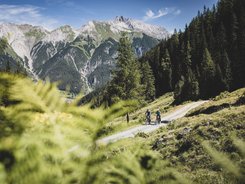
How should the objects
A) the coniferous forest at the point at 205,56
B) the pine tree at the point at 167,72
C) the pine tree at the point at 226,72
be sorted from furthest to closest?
the pine tree at the point at 167,72
the coniferous forest at the point at 205,56
the pine tree at the point at 226,72

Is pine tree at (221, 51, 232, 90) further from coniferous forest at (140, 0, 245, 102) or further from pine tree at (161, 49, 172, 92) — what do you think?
pine tree at (161, 49, 172, 92)

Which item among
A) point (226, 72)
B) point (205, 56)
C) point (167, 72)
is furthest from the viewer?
point (167, 72)

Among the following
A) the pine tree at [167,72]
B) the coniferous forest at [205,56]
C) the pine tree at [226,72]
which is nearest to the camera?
the pine tree at [226,72]

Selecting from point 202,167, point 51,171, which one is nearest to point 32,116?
point 51,171

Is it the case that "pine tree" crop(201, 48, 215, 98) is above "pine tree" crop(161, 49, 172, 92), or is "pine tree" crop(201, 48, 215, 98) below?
below

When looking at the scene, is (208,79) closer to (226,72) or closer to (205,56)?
(226,72)

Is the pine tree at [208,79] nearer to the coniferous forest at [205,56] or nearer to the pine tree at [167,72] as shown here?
the coniferous forest at [205,56]

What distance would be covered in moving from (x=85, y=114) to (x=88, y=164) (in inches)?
9.1

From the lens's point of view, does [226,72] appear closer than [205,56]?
Yes

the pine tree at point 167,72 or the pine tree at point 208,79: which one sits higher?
the pine tree at point 167,72

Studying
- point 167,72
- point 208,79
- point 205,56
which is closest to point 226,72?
point 208,79

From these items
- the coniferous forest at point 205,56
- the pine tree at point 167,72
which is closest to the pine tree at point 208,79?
the coniferous forest at point 205,56

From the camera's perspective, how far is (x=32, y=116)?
167 centimetres

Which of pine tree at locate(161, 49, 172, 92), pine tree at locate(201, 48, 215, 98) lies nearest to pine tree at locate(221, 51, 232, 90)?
pine tree at locate(201, 48, 215, 98)
